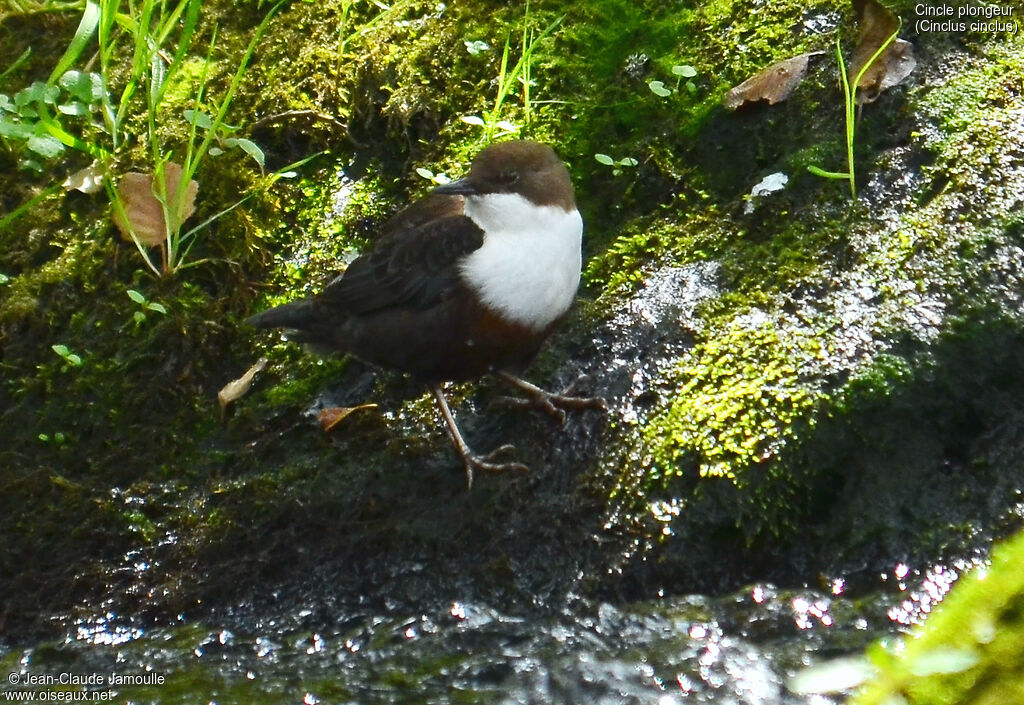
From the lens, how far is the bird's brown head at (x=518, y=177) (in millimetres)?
3609

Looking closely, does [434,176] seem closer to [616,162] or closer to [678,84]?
[616,162]

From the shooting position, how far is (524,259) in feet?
11.3

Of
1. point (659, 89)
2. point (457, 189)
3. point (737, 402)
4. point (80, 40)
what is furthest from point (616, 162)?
point (80, 40)

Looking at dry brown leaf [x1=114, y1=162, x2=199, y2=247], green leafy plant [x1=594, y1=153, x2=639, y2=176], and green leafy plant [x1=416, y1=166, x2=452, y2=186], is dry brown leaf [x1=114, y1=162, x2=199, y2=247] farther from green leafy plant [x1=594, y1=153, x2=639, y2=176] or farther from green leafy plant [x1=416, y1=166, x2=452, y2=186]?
green leafy plant [x1=594, y1=153, x2=639, y2=176]

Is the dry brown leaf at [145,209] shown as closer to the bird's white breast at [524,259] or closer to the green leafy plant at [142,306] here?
the green leafy plant at [142,306]

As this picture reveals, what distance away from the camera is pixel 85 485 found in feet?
11.8

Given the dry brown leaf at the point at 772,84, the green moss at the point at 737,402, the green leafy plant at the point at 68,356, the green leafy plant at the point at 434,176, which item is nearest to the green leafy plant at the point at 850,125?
the dry brown leaf at the point at 772,84

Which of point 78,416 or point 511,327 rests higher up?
point 511,327

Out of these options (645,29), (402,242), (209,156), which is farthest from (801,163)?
(209,156)

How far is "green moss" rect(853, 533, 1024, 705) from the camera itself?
3.93 ft

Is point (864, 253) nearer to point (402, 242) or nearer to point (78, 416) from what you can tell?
point (402, 242)

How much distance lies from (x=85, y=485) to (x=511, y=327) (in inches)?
59.3

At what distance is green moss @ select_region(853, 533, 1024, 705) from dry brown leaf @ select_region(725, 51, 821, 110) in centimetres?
284

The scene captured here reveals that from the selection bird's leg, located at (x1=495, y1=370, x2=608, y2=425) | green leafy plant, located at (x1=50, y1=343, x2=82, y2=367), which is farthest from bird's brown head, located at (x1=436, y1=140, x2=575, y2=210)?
green leafy plant, located at (x1=50, y1=343, x2=82, y2=367)
